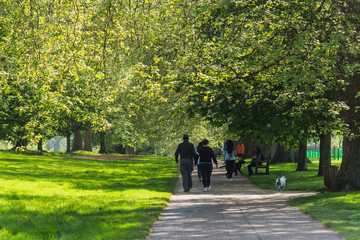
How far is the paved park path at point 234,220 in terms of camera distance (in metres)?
8.20

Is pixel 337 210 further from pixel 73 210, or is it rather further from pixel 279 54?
pixel 73 210

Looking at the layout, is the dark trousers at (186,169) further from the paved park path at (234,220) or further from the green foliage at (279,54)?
the green foliage at (279,54)

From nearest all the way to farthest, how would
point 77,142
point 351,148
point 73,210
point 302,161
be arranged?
point 73,210
point 351,148
point 302,161
point 77,142

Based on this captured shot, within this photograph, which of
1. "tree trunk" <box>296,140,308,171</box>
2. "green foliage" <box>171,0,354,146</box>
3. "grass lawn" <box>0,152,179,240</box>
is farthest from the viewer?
"tree trunk" <box>296,140,308,171</box>

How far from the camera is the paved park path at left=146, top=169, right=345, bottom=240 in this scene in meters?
8.20

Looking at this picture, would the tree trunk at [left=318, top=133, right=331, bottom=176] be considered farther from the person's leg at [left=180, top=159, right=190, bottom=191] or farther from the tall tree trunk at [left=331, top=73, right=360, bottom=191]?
the person's leg at [left=180, top=159, right=190, bottom=191]

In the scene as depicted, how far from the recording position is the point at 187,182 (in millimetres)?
16578

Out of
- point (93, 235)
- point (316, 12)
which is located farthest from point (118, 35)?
point (316, 12)

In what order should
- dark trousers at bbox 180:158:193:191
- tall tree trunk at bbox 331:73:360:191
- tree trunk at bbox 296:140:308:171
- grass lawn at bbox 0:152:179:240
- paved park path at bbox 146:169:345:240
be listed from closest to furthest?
1. paved park path at bbox 146:169:345:240
2. grass lawn at bbox 0:152:179:240
3. tall tree trunk at bbox 331:73:360:191
4. dark trousers at bbox 180:158:193:191
5. tree trunk at bbox 296:140:308:171

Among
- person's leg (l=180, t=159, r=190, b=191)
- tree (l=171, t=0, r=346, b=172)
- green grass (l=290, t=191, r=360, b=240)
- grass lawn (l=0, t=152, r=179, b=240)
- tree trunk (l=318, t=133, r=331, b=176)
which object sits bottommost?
grass lawn (l=0, t=152, r=179, b=240)

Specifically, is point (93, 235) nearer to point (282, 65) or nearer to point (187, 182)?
point (282, 65)

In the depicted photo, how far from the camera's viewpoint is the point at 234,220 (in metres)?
9.96

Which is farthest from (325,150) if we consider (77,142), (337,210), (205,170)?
(77,142)

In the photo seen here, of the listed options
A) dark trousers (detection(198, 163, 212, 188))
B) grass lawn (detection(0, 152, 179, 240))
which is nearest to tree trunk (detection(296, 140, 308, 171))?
dark trousers (detection(198, 163, 212, 188))
